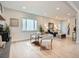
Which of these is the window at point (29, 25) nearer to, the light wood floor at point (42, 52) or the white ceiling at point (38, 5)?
the white ceiling at point (38, 5)

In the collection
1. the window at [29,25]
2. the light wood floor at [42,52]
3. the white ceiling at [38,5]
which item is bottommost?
the light wood floor at [42,52]

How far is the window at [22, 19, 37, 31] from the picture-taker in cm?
1097

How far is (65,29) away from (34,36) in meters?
10.5

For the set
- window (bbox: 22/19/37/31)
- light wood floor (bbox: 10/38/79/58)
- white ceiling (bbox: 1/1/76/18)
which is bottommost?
light wood floor (bbox: 10/38/79/58)

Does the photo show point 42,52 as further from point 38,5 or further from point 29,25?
point 29,25

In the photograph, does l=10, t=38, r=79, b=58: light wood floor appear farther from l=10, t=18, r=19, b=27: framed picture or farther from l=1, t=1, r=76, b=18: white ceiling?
l=10, t=18, r=19, b=27: framed picture

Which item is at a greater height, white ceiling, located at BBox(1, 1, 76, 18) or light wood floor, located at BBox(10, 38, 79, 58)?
white ceiling, located at BBox(1, 1, 76, 18)

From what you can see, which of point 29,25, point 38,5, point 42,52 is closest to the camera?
point 42,52

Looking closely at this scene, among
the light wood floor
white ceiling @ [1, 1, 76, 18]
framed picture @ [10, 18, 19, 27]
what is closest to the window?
framed picture @ [10, 18, 19, 27]

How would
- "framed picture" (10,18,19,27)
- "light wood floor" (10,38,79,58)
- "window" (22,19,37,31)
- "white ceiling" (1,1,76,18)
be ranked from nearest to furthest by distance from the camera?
"light wood floor" (10,38,79,58), "white ceiling" (1,1,76,18), "framed picture" (10,18,19,27), "window" (22,19,37,31)

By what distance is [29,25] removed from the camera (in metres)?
11.8

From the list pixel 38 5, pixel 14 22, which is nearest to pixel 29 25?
pixel 14 22

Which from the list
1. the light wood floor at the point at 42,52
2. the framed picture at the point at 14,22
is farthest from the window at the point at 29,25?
the light wood floor at the point at 42,52

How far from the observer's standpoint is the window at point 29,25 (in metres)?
11.0
